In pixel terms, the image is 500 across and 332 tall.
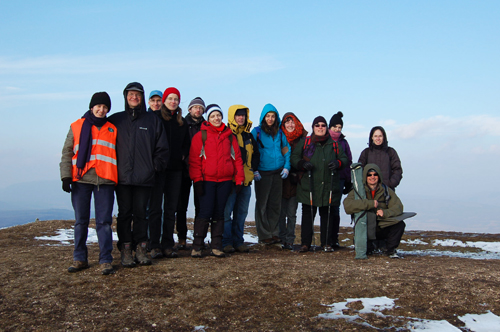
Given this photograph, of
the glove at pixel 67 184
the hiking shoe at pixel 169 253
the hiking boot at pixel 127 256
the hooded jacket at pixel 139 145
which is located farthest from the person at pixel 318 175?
the glove at pixel 67 184

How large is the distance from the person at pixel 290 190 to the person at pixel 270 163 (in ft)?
0.64

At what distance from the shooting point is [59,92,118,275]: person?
549cm

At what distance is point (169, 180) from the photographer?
6969mm

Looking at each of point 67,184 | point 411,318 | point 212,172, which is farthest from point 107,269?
point 411,318

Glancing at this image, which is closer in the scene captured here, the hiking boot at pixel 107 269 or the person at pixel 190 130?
the hiking boot at pixel 107 269

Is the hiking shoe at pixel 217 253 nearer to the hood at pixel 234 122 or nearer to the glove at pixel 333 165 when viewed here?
the hood at pixel 234 122

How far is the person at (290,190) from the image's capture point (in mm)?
8523

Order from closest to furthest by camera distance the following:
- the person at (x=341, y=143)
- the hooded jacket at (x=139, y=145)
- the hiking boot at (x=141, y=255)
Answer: the hooded jacket at (x=139, y=145), the hiking boot at (x=141, y=255), the person at (x=341, y=143)

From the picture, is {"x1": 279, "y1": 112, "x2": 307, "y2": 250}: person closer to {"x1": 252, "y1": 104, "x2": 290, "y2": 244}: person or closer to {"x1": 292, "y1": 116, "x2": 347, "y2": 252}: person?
{"x1": 252, "y1": 104, "x2": 290, "y2": 244}: person

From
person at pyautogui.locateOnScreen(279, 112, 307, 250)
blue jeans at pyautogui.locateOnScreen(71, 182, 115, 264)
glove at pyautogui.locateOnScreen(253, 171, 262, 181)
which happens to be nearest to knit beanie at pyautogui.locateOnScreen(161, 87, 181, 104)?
blue jeans at pyautogui.locateOnScreen(71, 182, 115, 264)

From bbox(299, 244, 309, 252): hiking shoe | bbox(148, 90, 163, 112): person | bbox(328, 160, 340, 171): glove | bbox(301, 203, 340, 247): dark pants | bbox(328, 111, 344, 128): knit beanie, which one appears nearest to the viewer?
bbox(148, 90, 163, 112): person

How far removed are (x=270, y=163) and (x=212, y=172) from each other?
1.83 m

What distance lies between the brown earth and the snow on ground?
0.07 metres

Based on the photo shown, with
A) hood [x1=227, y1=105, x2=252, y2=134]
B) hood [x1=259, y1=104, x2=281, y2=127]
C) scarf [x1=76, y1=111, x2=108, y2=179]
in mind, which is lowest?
scarf [x1=76, y1=111, x2=108, y2=179]
